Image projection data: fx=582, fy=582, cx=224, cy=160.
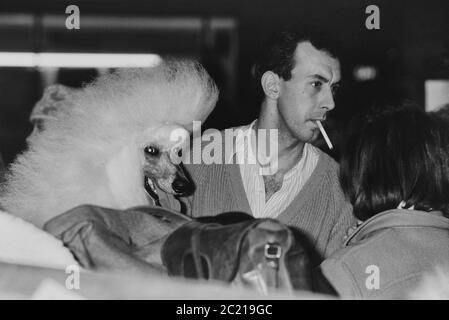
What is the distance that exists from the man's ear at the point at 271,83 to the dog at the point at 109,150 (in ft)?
0.67

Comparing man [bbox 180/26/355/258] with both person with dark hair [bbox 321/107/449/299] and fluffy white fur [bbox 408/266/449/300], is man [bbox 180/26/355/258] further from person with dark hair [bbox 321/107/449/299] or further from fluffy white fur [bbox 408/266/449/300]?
fluffy white fur [bbox 408/266/449/300]

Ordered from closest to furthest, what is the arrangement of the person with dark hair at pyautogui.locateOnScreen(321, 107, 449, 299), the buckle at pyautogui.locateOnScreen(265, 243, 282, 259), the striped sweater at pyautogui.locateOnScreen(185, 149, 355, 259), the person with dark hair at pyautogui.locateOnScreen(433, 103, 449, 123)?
the buckle at pyautogui.locateOnScreen(265, 243, 282, 259), the person with dark hair at pyautogui.locateOnScreen(321, 107, 449, 299), the striped sweater at pyautogui.locateOnScreen(185, 149, 355, 259), the person with dark hair at pyautogui.locateOnScreen(433, 103, 449, 123)

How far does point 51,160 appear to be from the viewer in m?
1.16

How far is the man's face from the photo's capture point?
1.34 meters

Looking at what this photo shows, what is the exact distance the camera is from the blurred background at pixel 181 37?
4.37 feet

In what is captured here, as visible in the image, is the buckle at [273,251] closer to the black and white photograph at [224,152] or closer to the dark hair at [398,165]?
the black and white photograph at [224,152]

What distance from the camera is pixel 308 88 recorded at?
1.34 m

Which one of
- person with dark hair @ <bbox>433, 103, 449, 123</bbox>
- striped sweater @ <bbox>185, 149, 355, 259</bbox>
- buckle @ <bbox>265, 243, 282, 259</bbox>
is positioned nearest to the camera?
buckle @ <bbox>265, 243, 282, 259</bbox>

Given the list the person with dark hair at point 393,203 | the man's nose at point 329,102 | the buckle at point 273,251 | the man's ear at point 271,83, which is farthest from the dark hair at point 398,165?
the buckle at point 273,251

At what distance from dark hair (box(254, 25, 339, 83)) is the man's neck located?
0.08m

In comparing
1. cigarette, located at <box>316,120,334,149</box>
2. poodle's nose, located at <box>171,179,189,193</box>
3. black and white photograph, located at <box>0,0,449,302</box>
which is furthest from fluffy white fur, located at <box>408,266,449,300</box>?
poodle's nose, located at <box>171,179,189,193</box>
